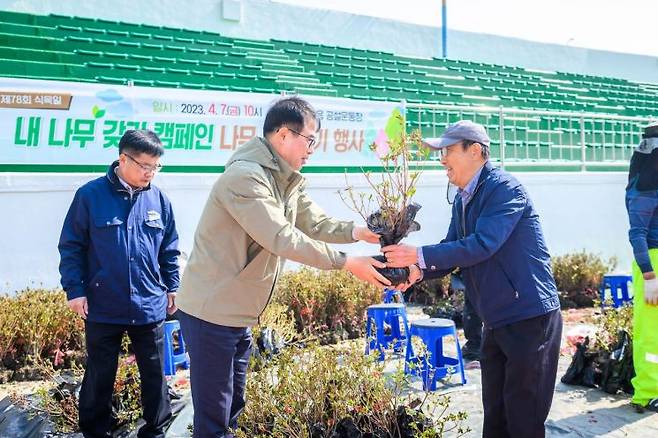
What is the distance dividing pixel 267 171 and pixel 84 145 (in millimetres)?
5261

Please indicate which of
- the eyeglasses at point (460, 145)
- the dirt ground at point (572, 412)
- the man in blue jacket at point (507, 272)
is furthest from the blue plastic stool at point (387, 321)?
the eyeglasses at point (460, 145)

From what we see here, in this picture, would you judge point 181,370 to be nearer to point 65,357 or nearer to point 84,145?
point 65,357

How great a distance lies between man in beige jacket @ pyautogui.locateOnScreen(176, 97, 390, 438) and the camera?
7.79 ft

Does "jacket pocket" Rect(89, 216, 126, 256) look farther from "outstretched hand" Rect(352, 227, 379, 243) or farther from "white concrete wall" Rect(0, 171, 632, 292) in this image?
"white concrete wall" Rect(0, 171, 632, 292)

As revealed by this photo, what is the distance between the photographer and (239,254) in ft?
8.07

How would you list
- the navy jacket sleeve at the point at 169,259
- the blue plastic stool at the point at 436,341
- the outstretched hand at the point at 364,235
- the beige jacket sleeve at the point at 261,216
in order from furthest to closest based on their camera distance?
the blue plastic stool at the point at 436,341
the navy jacket sleeve at the point at 169,259
the outstretched hand at the point at 364,235
the beige jacket sleeve at the point at 261,216

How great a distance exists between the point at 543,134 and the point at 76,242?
32.3 ft

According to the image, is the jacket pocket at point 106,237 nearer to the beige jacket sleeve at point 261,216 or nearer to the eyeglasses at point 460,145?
the beige jacket sleeve at point 261,216

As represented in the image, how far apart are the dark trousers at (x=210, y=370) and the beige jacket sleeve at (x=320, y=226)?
0.76m

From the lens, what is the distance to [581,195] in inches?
409

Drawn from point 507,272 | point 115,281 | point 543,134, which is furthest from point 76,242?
point 543,134

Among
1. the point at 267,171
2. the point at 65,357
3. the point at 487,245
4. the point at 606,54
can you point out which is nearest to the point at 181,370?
the point at 65,357

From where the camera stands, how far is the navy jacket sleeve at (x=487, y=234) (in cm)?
248

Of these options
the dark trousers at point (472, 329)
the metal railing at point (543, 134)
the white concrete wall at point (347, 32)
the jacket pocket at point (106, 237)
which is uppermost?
the white concrete wall at point (347, 32)
